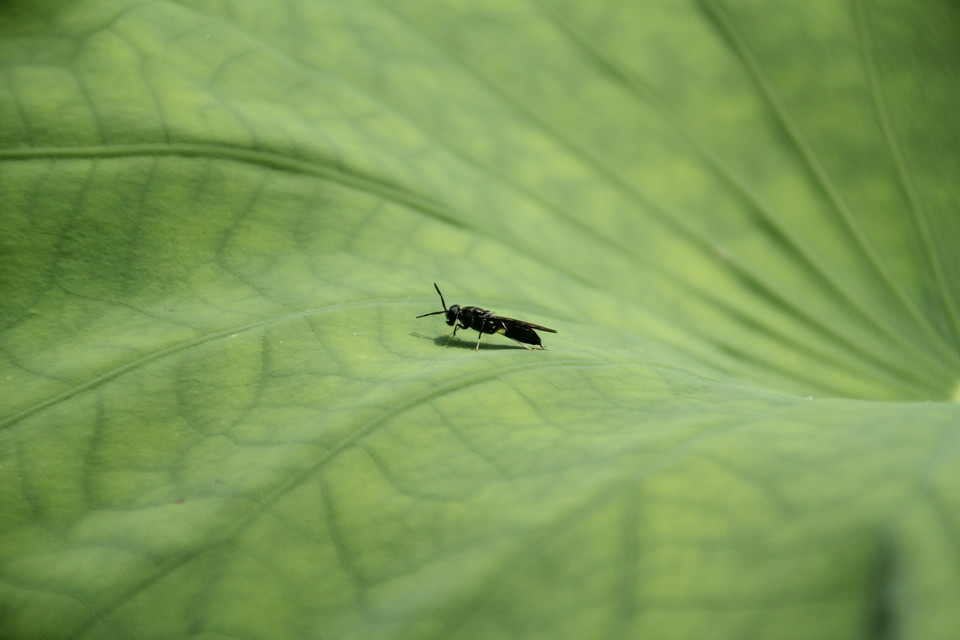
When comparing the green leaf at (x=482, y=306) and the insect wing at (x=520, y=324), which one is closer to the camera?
the green leaf at (x=482, y=306)

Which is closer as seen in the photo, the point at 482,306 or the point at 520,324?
the point at 520,324

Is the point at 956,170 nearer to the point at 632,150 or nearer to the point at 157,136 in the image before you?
the point at 632,150

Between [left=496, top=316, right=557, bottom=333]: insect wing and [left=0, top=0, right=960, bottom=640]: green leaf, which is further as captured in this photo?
[left=496, top=316, right=557, bottom=333]: insect wing

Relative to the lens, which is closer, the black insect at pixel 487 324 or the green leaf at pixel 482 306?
the green leaf at pixel 482 306
